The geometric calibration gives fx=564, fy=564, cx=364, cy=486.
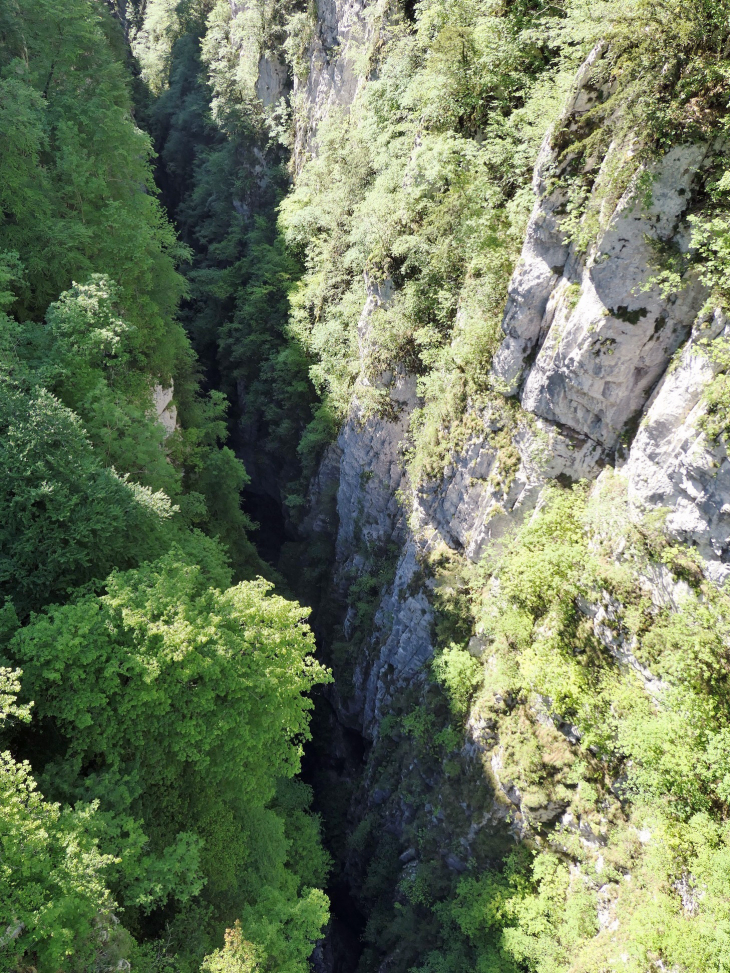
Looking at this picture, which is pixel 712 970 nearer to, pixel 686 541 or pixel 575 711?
pixel 575 711

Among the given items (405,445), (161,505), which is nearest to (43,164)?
(161,505)

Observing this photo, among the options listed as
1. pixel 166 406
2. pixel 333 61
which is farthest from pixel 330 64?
pixel 166 406

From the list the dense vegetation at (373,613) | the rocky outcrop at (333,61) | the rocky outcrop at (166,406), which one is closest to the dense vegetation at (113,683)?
the dense vegetation at (373,613)

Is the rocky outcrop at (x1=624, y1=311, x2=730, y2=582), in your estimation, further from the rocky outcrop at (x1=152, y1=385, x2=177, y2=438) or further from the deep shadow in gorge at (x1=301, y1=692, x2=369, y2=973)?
the rocky outcrop at (x1=152, y1=385, x2=177, y2=438)

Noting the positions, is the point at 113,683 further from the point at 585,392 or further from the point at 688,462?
the point at 688,462

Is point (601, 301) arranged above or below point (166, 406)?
above

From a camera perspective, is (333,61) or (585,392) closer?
(585,392)

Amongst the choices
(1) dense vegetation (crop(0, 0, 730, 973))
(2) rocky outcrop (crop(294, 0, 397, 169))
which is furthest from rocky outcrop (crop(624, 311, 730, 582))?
(2) rocky outcrop (crop(294, 0, 397, 169))

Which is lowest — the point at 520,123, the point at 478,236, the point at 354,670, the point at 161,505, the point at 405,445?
the point at 354,670

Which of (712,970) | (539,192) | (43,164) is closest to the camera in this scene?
(712,970)
